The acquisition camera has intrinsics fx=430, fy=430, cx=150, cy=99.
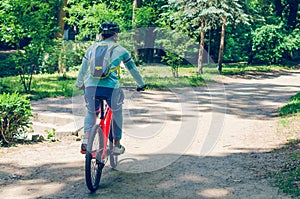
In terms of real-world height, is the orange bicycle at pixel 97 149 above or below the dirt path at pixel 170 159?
above

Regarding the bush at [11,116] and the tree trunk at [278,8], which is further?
the tree trunk at [278,8]

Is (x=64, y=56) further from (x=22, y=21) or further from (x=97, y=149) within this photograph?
(x=97, y=149)

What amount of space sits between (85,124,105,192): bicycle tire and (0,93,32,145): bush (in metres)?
2.88

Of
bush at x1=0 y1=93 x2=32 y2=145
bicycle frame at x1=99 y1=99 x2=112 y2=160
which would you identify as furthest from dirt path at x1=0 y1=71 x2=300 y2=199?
bicycle frame at x1=99 y1=99 x2=112 y2=160

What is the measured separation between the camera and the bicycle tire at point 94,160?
5129 millimetres

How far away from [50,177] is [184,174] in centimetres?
190

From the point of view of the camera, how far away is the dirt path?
17.9 ft


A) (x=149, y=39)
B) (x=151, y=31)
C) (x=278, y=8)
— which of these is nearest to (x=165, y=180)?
(x=151, y=31)

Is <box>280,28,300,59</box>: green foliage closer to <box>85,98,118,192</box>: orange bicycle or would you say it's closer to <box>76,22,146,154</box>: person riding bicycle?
<box>76,22,146,154</box>: person riding bicycle

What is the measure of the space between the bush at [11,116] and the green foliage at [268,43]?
2416cm

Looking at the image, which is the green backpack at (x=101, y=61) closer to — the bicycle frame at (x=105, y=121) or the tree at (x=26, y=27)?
the bicycle frame at (x=105, y=121)

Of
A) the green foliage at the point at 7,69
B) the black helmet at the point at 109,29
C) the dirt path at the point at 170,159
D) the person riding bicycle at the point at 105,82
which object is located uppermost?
the black helmet at the point at 109,29

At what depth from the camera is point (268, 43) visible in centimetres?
3012

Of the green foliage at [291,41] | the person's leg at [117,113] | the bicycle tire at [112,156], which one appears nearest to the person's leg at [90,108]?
the person's leg at [117,113]
